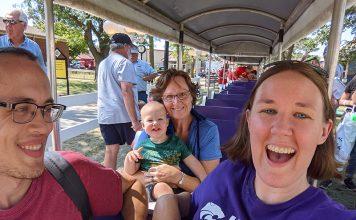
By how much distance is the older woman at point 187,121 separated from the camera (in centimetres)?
257

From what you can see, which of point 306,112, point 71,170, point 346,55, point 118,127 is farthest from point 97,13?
point 346,55

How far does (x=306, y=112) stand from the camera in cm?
134

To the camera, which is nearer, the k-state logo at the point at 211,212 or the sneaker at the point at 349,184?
the k-state logo at the point at 211,212


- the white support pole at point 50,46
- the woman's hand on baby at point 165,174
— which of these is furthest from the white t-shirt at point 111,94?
the woman's hand on baby at point 165,174

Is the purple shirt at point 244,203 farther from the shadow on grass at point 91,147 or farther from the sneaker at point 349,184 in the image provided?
the shadow on grass at point 91,147

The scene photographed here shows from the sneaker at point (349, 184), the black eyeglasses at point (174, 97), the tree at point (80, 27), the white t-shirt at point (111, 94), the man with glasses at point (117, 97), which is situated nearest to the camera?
the black eyeglasses at point (174, 97)

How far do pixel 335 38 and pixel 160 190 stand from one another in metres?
1.56

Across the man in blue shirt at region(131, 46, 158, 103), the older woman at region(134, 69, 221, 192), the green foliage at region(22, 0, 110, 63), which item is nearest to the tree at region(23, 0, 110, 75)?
the green foliage at region(22, 0, 110, 63)

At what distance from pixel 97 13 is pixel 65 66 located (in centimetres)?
885

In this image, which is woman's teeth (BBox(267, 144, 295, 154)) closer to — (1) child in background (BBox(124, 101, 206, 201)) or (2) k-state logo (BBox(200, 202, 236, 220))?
(2) k-state logo (BBox(200, 202, 236, 220))

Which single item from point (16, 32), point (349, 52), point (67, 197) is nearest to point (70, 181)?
point (67, 197)

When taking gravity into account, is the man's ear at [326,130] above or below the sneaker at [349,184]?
above

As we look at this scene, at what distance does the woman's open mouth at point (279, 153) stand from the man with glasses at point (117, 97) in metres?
2.84

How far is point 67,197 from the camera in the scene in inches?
55.5
